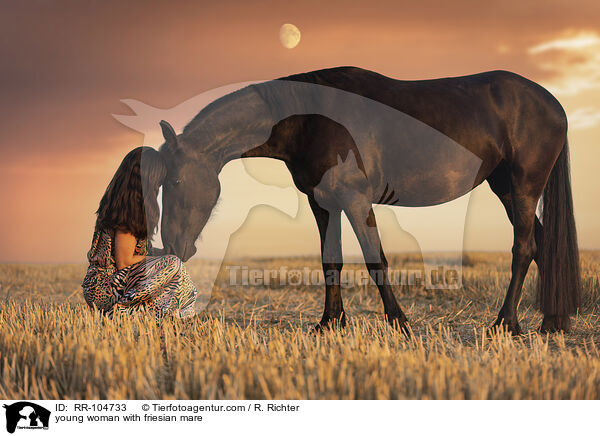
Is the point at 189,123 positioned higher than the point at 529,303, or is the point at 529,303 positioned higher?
the point at 189,123

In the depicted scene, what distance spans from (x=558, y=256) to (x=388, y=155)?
221 centimetres

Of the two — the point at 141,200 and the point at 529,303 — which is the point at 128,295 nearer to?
the point at 141,200

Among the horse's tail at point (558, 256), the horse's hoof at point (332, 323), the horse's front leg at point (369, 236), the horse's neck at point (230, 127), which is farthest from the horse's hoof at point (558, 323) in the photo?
the horse's neck at point (230, 127)

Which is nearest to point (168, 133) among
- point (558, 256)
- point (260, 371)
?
point (260, 371)

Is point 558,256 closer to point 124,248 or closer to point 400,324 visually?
point 400,324

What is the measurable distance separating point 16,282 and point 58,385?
9658 millimetres

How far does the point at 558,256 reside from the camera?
201 inches

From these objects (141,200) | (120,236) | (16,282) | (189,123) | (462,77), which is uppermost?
(462,77)

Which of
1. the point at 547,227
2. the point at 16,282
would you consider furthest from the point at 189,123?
the point at 16,282

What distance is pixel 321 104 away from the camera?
4.57 metres

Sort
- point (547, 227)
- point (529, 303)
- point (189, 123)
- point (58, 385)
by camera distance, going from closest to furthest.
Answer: point (58, 385) → point (189, 123) → point (547, 227) → point (529, 303)

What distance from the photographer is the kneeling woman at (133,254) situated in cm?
414

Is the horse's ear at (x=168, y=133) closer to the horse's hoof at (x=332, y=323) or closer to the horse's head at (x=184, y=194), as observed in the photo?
the horse's head at (x=184, y=194)

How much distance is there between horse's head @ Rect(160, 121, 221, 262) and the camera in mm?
4270
